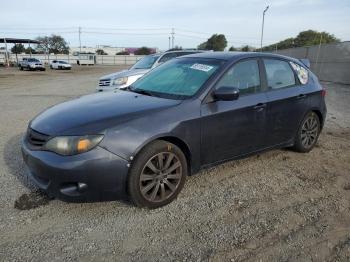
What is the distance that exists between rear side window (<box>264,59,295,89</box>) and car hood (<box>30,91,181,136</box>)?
165 centimetres

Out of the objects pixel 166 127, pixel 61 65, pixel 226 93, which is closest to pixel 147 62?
pixel 226 93

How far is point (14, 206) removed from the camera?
4.01m

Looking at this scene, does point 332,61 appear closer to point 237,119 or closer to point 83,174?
point 237,119

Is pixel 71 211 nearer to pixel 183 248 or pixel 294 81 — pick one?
pixel 183 248

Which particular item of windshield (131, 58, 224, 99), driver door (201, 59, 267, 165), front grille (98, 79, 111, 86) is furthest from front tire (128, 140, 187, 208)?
front grille (98, 79, 111, 86)

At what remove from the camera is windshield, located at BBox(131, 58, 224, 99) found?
4.48m

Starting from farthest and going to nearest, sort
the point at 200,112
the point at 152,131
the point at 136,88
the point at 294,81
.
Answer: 1. the point at 294,81
2. the point at 136,88
3. the point at 200,112
4. the point at 152,131

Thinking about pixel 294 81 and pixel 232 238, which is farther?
pixel 294 81

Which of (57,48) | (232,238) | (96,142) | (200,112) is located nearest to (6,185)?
(96,142)

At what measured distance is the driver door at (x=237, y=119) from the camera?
435 centimetres

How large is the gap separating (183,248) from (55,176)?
4.54 feet

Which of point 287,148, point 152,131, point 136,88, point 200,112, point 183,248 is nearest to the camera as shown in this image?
point 183,248

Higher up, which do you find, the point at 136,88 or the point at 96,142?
the point at 136,88

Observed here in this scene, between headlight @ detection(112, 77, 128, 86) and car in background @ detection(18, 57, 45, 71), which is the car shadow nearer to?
headlight @ detection(112, 77, 128, 86)
